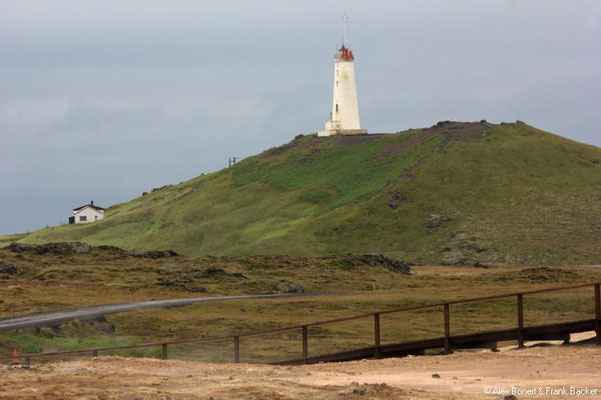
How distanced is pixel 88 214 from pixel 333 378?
136402 mm

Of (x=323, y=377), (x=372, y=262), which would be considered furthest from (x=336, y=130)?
(x=323, y=377)

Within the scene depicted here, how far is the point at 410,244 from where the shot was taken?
100 meters

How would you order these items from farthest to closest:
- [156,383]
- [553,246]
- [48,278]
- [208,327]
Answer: [553,246] → [48,278] → [208,327] → [156,383]

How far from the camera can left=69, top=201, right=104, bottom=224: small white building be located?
15712 cm

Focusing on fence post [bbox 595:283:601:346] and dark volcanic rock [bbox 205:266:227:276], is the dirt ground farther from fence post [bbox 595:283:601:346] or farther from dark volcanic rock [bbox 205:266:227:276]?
dark volcanic rock [bbox 205:266:227:276]

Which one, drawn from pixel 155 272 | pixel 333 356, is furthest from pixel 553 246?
pixel 333 356

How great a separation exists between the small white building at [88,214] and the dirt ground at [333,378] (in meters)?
131

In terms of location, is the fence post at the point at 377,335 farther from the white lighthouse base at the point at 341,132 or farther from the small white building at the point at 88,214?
the small white building at the point at 88,214

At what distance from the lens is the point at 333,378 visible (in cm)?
2498

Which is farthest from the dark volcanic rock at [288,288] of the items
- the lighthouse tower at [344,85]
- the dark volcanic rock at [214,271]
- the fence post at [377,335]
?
the lighthouse tower at [344,85]

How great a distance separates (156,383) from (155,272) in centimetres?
4919

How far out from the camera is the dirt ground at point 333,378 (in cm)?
2086

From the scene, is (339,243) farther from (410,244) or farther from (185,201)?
(185,201)

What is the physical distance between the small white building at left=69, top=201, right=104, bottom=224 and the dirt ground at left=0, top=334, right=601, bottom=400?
5139 inches
